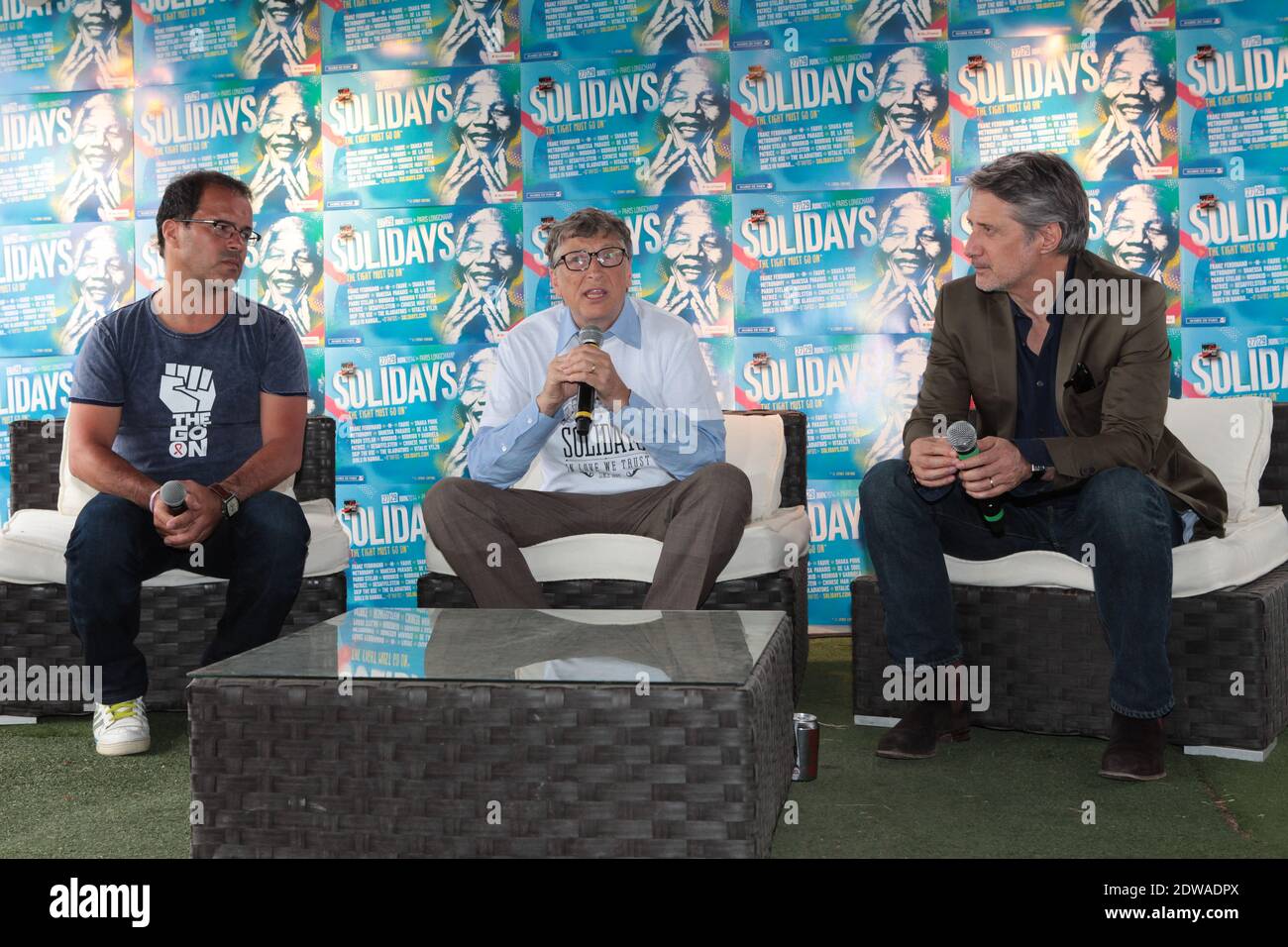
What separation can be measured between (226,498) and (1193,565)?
1.85 metres

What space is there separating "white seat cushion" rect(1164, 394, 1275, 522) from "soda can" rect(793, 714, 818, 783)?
3.41ft

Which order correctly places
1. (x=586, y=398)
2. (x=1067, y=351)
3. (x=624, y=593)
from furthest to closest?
(x=624, y=593)
(x=586, y=398)
(x=1067, y=351)

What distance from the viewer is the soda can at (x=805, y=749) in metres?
2.00

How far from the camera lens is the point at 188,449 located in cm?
259

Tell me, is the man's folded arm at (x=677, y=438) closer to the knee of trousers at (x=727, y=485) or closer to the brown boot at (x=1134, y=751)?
the knee of trousers at (x=727, y=485)

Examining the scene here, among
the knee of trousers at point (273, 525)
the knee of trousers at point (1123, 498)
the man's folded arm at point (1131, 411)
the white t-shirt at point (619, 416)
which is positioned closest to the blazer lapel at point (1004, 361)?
the man's folded arm at point (1131, 411)

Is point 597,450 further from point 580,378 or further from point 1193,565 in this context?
point 1193,565

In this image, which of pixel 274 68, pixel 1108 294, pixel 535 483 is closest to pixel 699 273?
pixel 535 483

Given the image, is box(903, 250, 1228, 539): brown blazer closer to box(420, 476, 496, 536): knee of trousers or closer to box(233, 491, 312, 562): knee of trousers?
box(420, 476, 496, 536): knee of trousers

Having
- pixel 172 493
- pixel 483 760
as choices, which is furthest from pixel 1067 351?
pixel 172 493

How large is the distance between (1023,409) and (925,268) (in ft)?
5.56

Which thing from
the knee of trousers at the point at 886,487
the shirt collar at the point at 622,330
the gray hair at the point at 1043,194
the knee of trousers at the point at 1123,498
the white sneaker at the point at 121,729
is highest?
the gray hair at the point at 1043,194

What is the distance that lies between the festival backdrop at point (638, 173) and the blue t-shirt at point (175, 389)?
143 cm

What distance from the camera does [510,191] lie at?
401 cm
